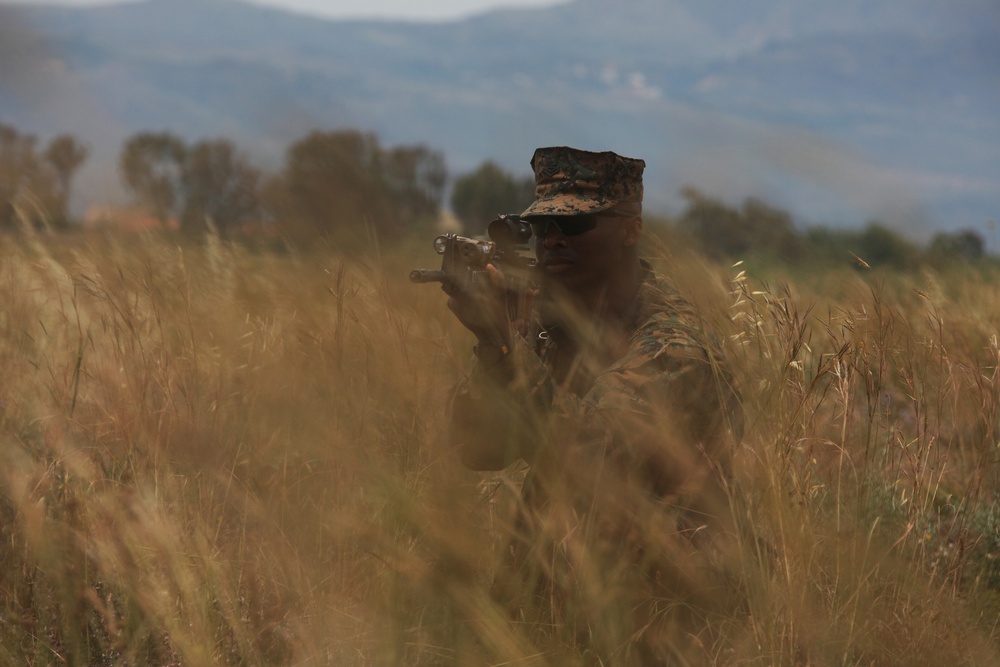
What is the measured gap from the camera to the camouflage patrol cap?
247 cm

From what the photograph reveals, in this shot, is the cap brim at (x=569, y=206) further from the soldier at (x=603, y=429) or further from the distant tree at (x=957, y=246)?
the distant tree at (x=957, y=246)

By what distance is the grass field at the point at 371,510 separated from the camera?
223 centimetres

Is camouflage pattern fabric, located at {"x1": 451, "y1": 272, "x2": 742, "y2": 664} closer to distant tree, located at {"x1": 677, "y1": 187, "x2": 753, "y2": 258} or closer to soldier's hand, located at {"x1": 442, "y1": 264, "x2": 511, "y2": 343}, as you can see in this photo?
soldier's hand, located at {"x1": 442, "y1": 264, "x2": 511, "y2": 343}

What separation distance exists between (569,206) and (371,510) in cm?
101

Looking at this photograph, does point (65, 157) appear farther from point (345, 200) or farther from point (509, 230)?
point (509, 230)

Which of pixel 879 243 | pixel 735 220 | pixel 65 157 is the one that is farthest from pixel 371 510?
pixel 65 157

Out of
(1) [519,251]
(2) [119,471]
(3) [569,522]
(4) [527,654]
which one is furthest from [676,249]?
(2) [119,471]

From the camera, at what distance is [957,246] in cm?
1597

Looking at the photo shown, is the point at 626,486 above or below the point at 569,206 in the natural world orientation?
below

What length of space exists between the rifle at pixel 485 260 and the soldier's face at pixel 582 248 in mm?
51

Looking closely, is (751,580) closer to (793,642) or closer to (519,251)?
(793,642)

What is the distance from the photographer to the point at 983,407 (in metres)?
2.53

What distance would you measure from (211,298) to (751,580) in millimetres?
2550

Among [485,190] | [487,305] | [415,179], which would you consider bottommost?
[485,190]
